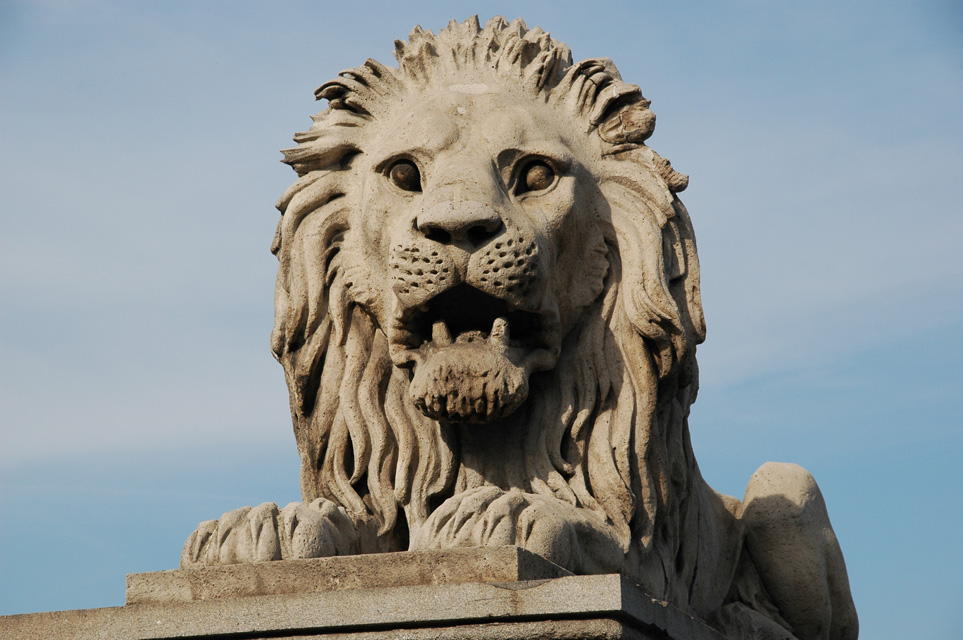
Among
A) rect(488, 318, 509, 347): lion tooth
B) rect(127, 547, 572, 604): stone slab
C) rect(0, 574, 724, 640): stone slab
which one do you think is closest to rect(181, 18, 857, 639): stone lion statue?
rect(488, 318, 509, 347): lion tooth

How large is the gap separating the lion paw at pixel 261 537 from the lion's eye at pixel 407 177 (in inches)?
49.0

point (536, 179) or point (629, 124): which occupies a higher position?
point (629, 124)

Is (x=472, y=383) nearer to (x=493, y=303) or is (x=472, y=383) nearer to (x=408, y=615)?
(x=493, y=303)

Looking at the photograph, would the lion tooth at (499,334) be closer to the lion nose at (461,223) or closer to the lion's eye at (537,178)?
the lion nose at (461,223)

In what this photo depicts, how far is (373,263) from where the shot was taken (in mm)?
7008

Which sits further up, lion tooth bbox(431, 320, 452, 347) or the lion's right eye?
the lion's right eye

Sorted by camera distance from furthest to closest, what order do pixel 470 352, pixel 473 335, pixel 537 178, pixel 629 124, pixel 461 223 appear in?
pixel 629 124, pixel 537 178, pixel 473 335, pixel 470 352, pixel 461 223

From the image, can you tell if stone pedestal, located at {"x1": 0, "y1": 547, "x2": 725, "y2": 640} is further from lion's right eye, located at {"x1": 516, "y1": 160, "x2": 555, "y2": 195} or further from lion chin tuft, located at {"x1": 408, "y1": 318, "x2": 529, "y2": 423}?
lion's right eye, located at {"x1": 516, "y1": 160, "x2": 555, "y2": 195}

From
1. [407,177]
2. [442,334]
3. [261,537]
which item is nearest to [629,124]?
[407,177]

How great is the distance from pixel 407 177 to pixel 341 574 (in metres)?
1.63

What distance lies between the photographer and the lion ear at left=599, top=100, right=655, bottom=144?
729cm

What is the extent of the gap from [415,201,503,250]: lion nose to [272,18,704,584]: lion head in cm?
2

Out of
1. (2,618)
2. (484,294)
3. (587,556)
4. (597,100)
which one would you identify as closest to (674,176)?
(597,100)

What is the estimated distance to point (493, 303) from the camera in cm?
679
